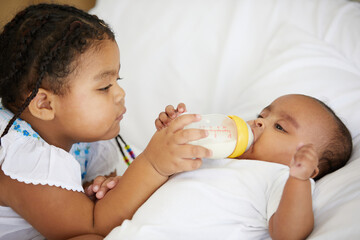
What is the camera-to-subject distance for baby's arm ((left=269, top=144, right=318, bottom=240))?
82 centimetres

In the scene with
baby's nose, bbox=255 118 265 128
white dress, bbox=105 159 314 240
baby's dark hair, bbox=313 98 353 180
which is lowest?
white dress, bbox=105 159 314 240

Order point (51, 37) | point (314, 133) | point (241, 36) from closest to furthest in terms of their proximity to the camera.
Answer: point (51, 37) < point (314, 133) < point (241, 36)

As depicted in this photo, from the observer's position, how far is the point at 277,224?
0.88 m

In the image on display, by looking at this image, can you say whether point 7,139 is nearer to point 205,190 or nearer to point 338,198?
point 205,190

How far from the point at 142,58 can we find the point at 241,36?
1.57 feet

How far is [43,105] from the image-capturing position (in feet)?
3.36

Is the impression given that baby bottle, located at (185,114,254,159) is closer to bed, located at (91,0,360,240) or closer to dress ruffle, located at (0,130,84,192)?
dress ruffle, located at (0,130,84,192)

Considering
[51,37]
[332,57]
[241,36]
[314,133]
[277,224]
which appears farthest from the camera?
[241,36]

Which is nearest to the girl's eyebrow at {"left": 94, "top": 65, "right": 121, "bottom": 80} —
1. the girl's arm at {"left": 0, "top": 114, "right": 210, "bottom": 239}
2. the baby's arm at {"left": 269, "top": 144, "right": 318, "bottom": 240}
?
the girl's arm at {"left": 0, "top": 114, "right": 210, "bottom": 239}

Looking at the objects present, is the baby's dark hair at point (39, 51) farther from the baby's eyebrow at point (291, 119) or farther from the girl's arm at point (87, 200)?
the baby's eyebrow at point (291, 119)

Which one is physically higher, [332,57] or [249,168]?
[332,57]

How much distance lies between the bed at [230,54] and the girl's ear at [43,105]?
1.89ft

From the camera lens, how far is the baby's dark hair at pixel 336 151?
1108 mm

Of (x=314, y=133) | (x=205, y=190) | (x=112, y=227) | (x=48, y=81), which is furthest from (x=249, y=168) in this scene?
(x=48, y=81)
